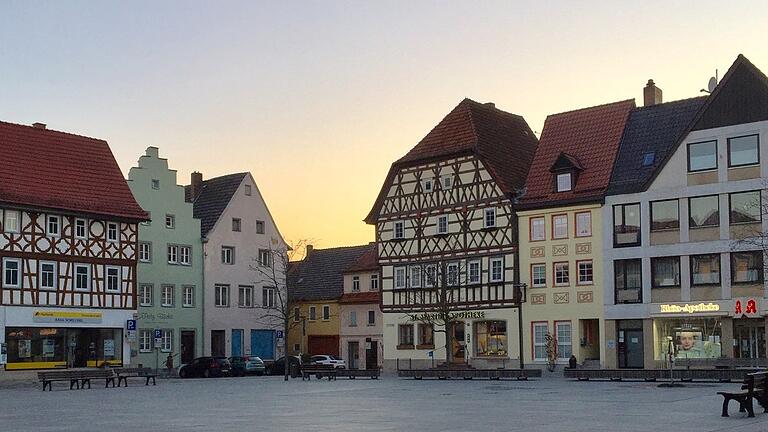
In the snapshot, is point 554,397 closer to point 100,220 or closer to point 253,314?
point 100,220

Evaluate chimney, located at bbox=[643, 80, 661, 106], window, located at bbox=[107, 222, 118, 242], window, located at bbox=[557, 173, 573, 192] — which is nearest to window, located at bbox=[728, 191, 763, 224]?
window, located at bbox=[557, 173, 573, 192]

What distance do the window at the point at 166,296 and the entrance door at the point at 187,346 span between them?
208cm

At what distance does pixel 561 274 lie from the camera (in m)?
56.2

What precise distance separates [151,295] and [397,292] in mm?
15332

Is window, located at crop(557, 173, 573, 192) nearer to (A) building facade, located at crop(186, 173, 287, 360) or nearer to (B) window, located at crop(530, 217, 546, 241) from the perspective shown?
(B) window, located at crop(530, 217, 546, 241)

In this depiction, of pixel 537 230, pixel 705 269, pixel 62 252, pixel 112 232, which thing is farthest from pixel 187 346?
pixel 705 269

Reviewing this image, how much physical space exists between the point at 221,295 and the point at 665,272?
31.1 metres

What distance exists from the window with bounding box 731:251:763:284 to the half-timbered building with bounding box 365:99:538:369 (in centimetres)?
1178

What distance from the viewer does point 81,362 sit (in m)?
58.6

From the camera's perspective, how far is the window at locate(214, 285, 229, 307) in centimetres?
7150

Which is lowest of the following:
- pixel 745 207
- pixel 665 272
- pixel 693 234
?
pixel 665 272

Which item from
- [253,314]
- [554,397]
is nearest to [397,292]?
[253,314]

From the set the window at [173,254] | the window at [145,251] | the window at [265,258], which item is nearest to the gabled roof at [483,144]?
the window at [265,258]

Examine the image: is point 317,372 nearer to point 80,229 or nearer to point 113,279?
point 113,279
